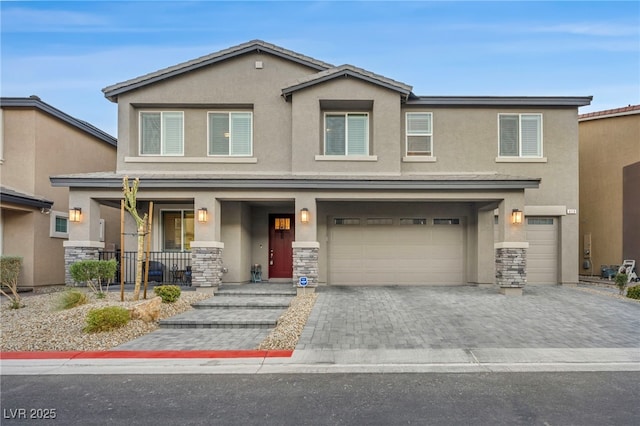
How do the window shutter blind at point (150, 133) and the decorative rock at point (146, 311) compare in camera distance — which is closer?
the decorative rock at point (146, 311)

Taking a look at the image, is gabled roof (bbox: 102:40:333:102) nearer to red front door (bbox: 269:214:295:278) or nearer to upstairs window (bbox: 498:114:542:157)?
red front door (bbox: 269:214:295:278)

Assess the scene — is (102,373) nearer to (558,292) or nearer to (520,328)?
(520,328)

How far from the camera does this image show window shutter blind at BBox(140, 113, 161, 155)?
1310 centimetres

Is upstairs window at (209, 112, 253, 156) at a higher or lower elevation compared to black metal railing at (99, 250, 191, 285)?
higher

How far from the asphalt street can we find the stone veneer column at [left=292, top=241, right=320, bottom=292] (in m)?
5.66

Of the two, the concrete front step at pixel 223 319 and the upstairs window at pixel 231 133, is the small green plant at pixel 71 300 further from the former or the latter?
the upstairs window at pixel 231 133

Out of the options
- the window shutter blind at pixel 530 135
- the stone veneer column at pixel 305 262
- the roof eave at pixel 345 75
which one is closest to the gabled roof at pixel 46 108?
the roof eave at pixel 345 75

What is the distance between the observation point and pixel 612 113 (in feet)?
51.0

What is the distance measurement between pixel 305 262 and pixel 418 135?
6.08m

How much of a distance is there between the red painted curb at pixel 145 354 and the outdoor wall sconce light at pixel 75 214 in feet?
18.3

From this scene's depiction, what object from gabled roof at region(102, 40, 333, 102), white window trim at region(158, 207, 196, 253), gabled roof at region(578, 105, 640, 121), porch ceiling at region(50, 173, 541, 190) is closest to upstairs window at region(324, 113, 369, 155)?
porch ceiling at region(50, 173, 541, 190)

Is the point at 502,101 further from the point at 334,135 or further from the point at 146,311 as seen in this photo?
the point at 146,311

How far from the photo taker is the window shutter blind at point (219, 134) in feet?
42.7

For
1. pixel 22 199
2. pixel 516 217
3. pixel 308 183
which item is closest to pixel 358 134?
pixel 308 183
